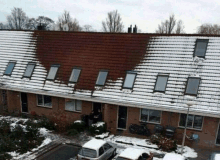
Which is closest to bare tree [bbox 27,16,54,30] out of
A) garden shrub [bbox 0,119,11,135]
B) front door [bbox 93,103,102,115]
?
front door [bbox 93,103,102,115]

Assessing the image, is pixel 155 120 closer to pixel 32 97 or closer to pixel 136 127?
pixel 136 127

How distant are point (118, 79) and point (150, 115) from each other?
3.44 meters

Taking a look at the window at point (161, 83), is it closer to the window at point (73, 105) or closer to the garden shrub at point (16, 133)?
the window at point (73, 105)

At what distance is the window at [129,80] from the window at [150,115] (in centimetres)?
198

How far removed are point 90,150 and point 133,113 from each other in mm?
4807

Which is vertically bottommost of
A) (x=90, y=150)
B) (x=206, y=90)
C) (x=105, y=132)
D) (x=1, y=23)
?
(x=105, y=132)

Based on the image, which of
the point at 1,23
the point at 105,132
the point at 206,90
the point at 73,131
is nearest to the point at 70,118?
the point at 73,131

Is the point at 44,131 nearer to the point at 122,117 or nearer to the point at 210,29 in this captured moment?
the point at 122,117

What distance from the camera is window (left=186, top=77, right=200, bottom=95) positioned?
12.5 m

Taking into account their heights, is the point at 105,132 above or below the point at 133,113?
below

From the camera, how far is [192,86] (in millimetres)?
12641

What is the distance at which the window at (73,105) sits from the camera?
15.4 meters

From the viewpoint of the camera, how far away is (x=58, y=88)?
1516cm

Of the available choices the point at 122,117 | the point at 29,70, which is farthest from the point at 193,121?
the point at 29,70
